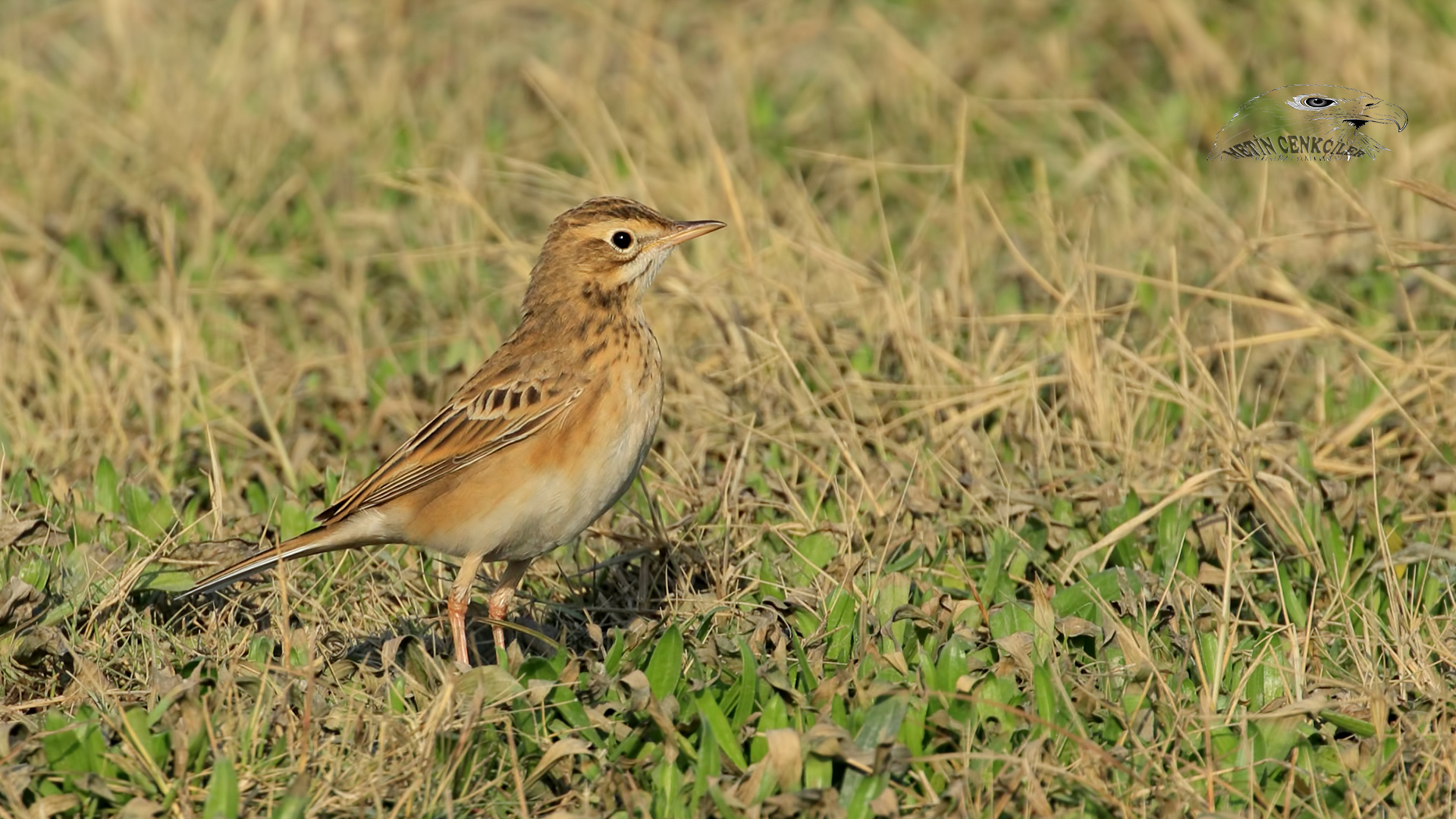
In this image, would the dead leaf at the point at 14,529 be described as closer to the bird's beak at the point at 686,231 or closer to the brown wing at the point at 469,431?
the brown wing at the point at 469,431

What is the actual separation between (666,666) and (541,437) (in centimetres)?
95

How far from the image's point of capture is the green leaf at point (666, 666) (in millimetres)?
5391

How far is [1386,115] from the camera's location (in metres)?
9.82

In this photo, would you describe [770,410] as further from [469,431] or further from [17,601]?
[17,601]

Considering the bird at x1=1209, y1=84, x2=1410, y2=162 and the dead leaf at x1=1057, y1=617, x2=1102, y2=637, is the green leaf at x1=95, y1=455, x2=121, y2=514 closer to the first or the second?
the dead leaf at x1=1057, y1=617, x2=1102, y2=637

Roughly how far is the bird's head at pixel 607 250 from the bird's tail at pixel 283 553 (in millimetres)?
1122

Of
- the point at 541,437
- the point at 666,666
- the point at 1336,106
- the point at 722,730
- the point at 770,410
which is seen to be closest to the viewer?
the point at 722,730

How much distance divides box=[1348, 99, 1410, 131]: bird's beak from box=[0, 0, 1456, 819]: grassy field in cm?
8

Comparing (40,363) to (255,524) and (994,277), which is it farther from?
(994,277)

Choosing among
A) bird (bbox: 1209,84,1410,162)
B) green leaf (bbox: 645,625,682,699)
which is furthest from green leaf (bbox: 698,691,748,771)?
bird (bbox: 1209,84,1410,162)

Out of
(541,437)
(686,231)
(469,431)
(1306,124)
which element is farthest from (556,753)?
(1306,124)

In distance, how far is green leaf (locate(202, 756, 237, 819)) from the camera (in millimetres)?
4699

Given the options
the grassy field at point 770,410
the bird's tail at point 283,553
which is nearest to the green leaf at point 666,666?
the grassy field at point 770,410

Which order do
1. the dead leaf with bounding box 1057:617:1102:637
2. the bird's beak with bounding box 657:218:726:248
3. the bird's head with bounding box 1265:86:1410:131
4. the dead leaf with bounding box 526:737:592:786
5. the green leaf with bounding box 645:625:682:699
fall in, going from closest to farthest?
the dead leaf with bounding box 526:737:592:786
the green leaf with bounding box 645:625:682:699
the dead leaf with bounding box 1057:617:1102:637
the bird's beak with bounding box 657:218:726:248
the bird's head with bounding box 1265:86:1410:131
